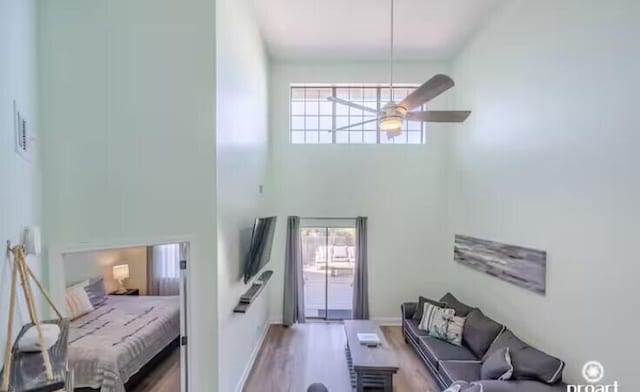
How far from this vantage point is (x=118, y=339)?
4348 mm

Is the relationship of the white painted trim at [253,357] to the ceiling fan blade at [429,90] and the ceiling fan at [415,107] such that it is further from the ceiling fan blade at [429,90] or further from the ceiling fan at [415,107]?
the ceiling fan blade at [429,90]

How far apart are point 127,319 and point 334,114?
5.25 meters

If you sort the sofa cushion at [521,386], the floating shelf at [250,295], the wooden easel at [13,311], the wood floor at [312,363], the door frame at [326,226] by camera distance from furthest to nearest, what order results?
the door frame at [326,226] → the wood floor at [312,363] → the floating shelf at [250,295] → the sofa cushion at [521,386] → the wooden easel at [13,311]

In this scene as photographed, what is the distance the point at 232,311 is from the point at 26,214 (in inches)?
88.8

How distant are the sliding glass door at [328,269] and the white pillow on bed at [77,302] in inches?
149

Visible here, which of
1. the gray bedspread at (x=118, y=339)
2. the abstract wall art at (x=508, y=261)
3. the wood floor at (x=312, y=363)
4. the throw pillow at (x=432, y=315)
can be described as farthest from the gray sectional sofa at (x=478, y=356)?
the gray bedspread at (x=118, y=339)

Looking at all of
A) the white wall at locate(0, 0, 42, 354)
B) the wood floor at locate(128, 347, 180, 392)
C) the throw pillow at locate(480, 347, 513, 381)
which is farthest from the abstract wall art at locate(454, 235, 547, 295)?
the white wall at locate(0, 0, 42, 354)

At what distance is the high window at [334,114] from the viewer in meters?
7.32

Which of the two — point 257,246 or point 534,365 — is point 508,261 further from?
point 257,246

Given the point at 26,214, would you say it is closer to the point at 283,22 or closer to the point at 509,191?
the point at 283,22

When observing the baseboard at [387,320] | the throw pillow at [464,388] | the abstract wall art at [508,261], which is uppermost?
the abstract wall art at [508,261]

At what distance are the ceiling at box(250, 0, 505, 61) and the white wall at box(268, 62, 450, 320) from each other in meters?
0.54

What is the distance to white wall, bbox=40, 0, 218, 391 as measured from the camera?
3.00m

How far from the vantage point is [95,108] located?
10.1ft
